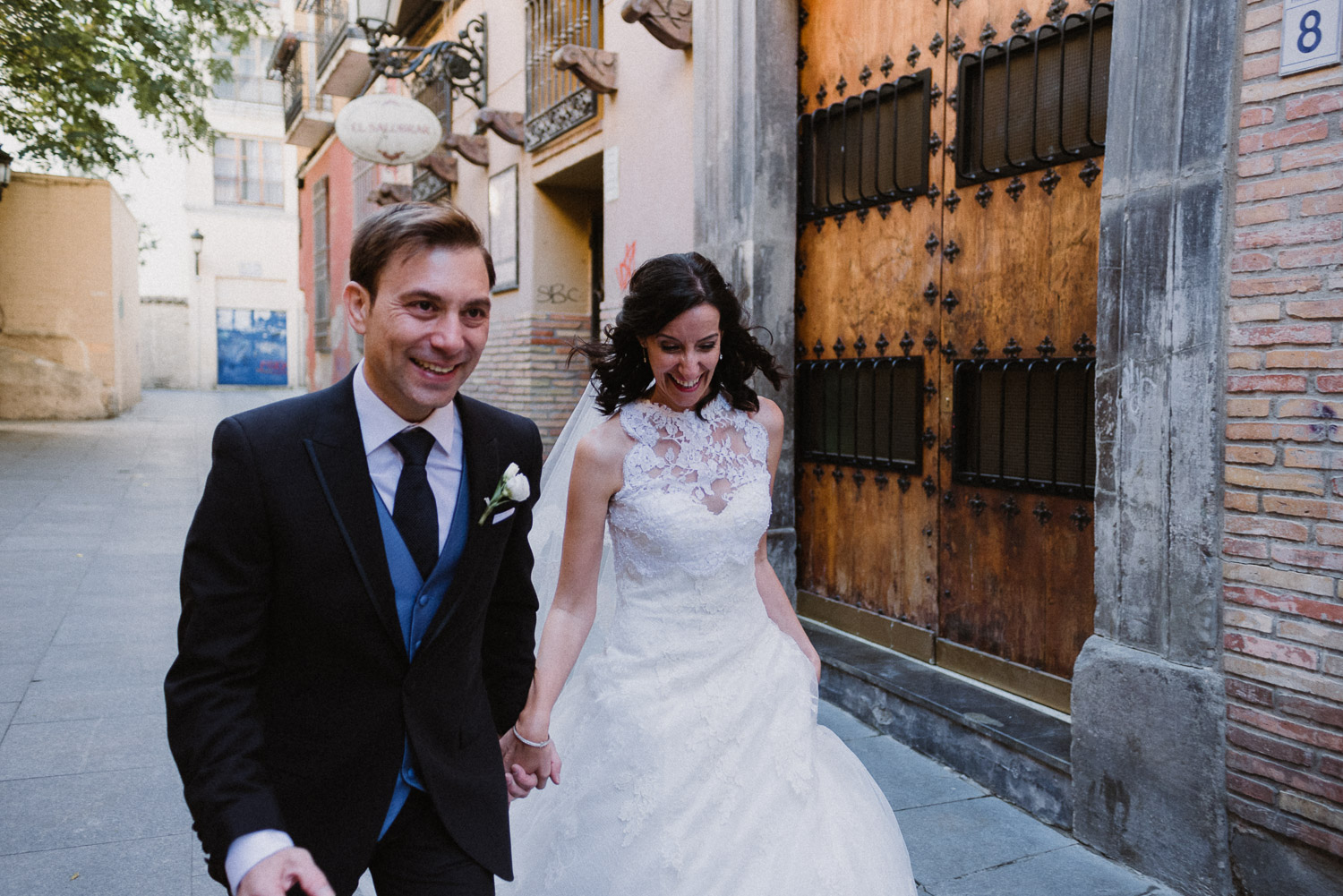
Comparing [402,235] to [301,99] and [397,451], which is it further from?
[301,99]

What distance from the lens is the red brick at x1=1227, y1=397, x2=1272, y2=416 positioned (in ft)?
9.75

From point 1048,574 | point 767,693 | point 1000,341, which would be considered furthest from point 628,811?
point 1000,341

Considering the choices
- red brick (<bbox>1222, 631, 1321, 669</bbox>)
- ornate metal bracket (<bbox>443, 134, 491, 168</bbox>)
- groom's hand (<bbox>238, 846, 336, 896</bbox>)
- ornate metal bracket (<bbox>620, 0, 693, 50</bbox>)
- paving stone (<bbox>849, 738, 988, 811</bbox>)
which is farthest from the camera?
ornate metal bracket (<bbox>443, 134, 491, 168</bbox>)

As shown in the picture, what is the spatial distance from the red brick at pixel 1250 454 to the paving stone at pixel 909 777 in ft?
5.55

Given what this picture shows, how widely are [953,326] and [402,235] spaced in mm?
3404

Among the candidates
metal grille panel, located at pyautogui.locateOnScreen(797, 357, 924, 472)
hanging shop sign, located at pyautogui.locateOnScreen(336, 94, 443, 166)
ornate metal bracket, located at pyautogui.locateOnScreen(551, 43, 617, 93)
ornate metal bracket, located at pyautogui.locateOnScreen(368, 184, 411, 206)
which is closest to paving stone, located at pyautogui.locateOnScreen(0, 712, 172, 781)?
metal grille panel, located at pyautogui.locateOnScreen(797, 357, 924, 472)

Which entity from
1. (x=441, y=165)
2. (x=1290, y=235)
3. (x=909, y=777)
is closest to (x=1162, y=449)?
(x=1290, y=235)

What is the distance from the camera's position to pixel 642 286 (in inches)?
108

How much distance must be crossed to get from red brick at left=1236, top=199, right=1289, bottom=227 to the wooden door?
2.84 ft

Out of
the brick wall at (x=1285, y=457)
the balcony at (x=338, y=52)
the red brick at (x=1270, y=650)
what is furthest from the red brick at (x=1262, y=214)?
the balcony at (x=338, y=52)

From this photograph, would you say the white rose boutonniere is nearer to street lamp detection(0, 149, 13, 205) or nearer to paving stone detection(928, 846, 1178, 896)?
paving stone detection(928, 846, 1178, 896)

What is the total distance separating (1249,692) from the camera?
9.95ft

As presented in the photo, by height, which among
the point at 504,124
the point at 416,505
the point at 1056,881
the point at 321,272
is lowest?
the point at 1056,881

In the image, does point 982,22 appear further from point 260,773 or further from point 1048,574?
point 260,773
